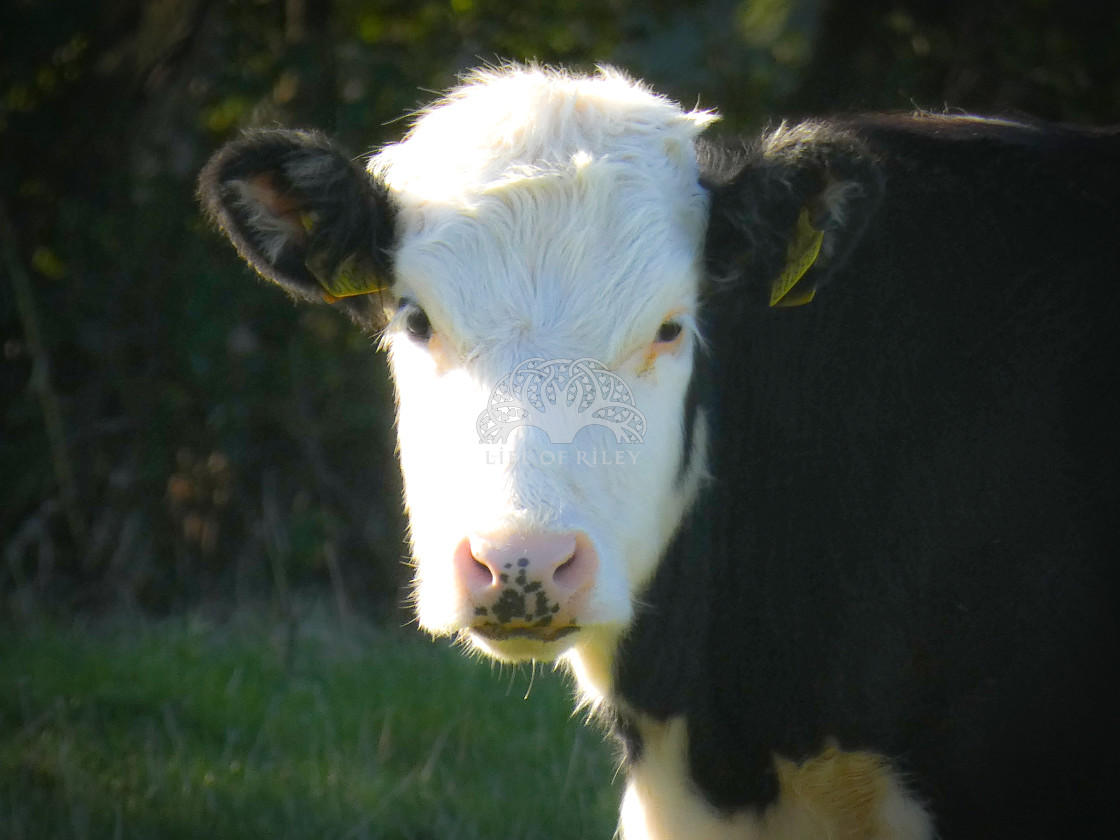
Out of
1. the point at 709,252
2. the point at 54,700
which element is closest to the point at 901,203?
the point at 709,252

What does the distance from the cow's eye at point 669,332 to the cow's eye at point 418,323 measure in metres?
0.53

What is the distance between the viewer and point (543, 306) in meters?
2.69

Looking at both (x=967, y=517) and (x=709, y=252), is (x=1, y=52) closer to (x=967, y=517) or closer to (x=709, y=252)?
(x=709, y=252)

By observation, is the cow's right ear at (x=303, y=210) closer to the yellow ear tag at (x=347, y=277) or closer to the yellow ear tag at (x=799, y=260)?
the yellow ear tag at (x=347, y=277)

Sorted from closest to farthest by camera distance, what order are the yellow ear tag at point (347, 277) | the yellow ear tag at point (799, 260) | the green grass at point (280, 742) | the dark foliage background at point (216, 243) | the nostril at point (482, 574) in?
the nostril at point (482, 574), the yellow ear tag at point (799, 260), the yellow ear tag at point (347, 277), the green grass at point (280, 742), the dark foliage background at point (216, 243)

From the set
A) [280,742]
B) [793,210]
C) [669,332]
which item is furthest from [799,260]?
[280,742]

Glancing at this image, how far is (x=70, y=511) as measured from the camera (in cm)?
641

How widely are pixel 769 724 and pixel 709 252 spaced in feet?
3.63

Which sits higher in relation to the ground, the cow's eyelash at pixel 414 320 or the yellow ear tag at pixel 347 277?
the yellow ear tag at pixel 347 277

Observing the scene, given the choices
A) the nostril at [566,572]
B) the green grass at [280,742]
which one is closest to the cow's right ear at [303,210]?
the nostril at [566,572]

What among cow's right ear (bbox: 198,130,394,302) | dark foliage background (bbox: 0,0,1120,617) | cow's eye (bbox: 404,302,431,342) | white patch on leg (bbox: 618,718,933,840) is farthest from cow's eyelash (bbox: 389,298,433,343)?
dark foliage background (bbox: 0,0,1120,617)

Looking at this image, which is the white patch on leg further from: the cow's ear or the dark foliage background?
the dark foliage background

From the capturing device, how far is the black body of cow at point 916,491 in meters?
2.65

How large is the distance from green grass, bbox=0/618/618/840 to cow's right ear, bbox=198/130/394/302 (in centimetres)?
155
